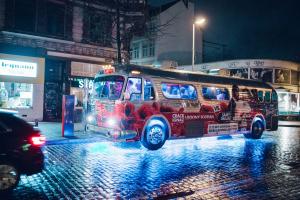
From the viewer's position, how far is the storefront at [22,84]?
766 inches

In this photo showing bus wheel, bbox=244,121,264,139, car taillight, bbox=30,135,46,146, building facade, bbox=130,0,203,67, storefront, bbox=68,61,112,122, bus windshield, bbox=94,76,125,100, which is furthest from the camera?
building facade, bbox=130,0,203,67

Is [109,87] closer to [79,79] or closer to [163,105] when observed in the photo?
[163,105]

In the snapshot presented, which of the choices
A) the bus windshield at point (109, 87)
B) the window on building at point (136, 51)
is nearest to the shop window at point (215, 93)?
the bus windshield at point (109, 87)

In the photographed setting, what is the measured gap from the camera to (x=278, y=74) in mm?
38312

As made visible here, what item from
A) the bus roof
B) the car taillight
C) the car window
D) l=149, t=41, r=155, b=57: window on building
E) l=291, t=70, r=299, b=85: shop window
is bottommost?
the car taillight

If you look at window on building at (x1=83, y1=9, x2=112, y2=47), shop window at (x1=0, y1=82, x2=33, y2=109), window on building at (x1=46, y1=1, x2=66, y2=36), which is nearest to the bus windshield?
shop window at (x1=0, y1=82, x2=33, y2=109)

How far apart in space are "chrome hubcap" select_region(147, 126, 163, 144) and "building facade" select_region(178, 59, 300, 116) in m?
25.9

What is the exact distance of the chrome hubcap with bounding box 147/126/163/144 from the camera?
12.3 m

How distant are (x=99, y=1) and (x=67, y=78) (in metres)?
6.23

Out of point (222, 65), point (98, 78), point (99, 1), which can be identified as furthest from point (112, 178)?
point (222, 65)

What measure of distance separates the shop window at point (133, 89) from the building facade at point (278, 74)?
26394 mm

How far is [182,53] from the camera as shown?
4294 centimetres

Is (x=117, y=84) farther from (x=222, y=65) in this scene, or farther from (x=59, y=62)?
(x=222, y=65)

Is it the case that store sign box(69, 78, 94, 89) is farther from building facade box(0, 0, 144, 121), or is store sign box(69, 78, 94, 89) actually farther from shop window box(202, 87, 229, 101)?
shop window box(202, 87, 229, 101)
